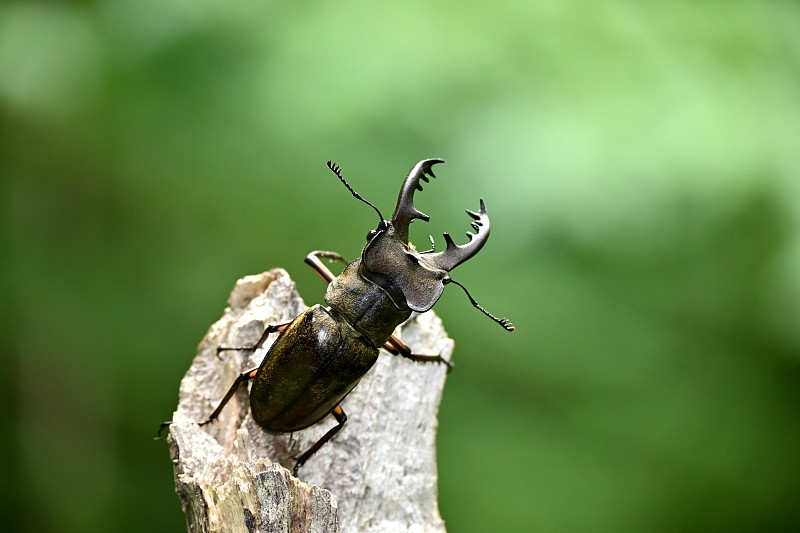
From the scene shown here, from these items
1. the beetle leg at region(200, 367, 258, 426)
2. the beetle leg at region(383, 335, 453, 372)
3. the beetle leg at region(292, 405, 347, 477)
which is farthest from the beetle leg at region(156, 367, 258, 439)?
the beetle leg at region(383, 335, 453, 372)

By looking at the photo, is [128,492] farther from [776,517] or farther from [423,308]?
[776,517]

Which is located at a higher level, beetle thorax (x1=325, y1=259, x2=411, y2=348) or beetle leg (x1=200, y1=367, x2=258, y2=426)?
beetle thorax (x1=325, y1=259, x2=411, y2=348)

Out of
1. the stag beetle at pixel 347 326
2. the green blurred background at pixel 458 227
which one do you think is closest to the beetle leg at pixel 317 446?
the stag beetle at pixel 347 326

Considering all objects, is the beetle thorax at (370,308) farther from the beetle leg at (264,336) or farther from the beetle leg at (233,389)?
the beetle leg at (233,389)

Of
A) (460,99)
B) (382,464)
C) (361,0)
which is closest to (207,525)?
(382,464)

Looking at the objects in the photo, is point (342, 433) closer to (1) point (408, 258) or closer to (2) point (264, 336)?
(2) point (264, 336)

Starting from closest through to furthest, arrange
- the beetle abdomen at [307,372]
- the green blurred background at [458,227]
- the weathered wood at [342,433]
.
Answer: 1. the weathered wood at [342,433]
2. the beetle abdomen at [307,372]
3. the green blurred background at [458,227]

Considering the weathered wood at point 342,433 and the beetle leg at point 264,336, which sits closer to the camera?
the weathered wood at point 342,433

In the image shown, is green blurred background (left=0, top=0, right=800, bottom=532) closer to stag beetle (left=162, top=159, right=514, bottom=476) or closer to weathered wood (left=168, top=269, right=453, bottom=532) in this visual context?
weathered wood (left=168, top=269, right=453, bottom=532)
